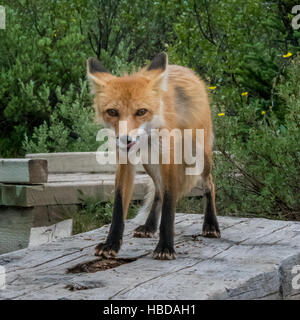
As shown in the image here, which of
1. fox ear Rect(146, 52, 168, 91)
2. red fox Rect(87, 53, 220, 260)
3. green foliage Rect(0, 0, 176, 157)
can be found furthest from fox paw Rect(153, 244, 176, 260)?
green foliage Rect(0, 0, 176, 157)

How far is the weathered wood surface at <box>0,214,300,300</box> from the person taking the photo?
8.39 ft

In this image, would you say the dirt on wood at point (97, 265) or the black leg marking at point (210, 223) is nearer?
the dirt on wood at point (97, 265)

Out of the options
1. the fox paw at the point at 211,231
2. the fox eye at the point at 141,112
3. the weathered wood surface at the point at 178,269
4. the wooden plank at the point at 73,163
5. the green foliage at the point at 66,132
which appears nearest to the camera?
the weathered wood surface at the point at 178,269

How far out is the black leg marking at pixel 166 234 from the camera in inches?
126

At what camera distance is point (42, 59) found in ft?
27.6

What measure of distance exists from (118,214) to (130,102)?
0.78m

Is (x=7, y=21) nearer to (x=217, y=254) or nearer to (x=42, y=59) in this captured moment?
(x=42, y=59)

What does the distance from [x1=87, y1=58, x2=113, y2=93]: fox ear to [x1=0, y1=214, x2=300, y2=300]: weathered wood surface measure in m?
1.08

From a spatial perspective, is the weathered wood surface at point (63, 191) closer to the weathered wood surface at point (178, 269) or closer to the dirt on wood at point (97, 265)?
the weathered wood surface at point (178, 269)

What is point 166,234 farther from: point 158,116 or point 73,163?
point 73,163

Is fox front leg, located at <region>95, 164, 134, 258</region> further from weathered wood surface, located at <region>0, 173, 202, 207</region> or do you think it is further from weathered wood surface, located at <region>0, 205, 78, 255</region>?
weathered wood surface, located at <region>0, 205, 78, 255</region>

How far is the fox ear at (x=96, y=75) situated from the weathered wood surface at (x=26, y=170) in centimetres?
182

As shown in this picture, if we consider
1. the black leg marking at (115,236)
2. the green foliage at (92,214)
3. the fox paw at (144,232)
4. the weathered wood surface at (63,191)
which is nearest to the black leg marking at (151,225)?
the fox paw at (144,232)

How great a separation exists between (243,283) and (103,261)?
36.5 inches
